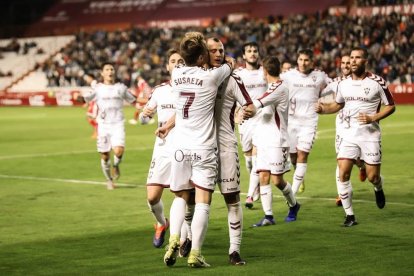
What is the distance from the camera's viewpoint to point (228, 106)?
33.0 ft

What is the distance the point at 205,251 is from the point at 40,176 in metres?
9.97

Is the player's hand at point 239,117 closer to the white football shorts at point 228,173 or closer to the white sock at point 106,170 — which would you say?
the white football shorts at point 228,173

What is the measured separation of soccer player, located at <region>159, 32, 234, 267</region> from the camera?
384 inches

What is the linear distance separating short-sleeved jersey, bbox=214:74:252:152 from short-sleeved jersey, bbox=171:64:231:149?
0.47ft

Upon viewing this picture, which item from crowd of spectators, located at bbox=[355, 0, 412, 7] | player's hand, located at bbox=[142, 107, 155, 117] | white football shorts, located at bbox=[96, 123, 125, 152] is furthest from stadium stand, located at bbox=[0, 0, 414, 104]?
player's hand, located at bbox=[142, 107, 155, 117]

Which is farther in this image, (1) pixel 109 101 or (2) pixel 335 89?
(1) pixel 109 101

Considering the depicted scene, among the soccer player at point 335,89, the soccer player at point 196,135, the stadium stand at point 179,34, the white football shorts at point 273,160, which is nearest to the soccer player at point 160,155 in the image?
the soccer player at point 196,135

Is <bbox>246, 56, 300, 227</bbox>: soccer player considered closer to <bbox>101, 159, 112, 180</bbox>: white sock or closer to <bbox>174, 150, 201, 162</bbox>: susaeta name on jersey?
<bbox>174, 150, 201, 162</bbox>: susaeta name on jersey

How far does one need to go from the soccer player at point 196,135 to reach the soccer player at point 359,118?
3.50 m

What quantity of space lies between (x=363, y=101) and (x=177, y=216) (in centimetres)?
423

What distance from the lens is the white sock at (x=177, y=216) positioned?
32.6 ft

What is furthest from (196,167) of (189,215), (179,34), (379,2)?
(179,34)

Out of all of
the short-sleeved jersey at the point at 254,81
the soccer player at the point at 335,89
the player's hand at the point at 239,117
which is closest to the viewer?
the player's hand at the point at 239,117

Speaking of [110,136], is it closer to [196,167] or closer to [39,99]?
[196,167]
